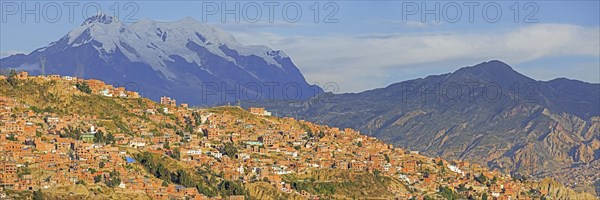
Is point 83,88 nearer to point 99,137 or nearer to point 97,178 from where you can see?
point 99,137

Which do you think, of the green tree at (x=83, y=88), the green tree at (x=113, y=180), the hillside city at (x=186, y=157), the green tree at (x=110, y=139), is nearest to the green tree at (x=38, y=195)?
the hillside city at (x=186, y=157)

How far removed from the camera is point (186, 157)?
13838 centimetres

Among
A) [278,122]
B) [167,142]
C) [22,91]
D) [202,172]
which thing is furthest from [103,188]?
[278,122]

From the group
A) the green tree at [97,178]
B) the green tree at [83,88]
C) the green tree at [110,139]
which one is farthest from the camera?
the green tree at [83,88]

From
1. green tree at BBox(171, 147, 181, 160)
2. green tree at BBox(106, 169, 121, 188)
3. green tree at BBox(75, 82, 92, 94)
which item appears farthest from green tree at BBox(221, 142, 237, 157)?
green tree at BBox(106, 169, 121, 188)

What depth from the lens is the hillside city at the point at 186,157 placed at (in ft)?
388

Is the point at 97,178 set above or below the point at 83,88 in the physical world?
below

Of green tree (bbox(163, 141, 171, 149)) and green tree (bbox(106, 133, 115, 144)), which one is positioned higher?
green tree (bbox(106, 133, 115, 144))

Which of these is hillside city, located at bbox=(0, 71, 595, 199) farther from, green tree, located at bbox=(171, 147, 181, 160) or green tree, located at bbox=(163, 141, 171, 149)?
green tree, located at bbox=(163, 141, 171, 149)

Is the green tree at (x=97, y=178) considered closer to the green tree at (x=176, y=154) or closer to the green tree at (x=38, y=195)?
the green tree at (x=38, y=195)

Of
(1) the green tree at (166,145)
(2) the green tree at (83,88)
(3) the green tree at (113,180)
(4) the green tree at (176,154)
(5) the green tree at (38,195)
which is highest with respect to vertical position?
(2) the green tree at (83,88)

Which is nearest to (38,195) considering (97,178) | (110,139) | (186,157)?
(97,178)

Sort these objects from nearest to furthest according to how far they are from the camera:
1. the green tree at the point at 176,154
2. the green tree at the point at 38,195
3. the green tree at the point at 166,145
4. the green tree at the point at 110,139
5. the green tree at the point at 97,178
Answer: the green tree at the point at 38,195
the green tree at the point at 97,178
the green tree at the point at 110,139
the green tree at the point at 176,154
the green tree at the point at 166,145

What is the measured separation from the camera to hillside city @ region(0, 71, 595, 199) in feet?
388
